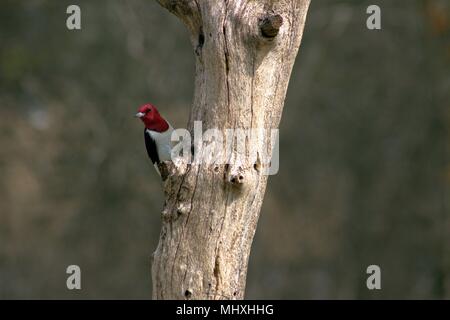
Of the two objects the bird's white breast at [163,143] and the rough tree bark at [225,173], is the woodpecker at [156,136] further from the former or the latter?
the rough tree bark at [225,173]

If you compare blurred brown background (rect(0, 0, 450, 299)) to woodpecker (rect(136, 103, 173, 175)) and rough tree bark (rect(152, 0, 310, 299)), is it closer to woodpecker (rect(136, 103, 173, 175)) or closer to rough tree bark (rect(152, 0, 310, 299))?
woodpecker (rect(136, 103, 173, 175))

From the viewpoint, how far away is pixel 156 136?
6.58 metres

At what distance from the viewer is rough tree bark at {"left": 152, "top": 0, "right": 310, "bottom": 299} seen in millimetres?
5570

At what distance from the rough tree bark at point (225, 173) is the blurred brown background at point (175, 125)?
7923 mm

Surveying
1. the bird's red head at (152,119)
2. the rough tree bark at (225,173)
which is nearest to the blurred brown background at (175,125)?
the bird's red head at (152,119)

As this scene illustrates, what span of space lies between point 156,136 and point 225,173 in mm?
1173

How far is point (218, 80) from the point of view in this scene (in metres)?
5.70

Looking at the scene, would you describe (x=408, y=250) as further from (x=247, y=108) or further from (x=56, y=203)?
(x=247, y=108)

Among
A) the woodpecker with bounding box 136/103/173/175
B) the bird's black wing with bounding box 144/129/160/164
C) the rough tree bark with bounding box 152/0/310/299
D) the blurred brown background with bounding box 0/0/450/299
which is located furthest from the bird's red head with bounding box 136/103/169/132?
the blurred brown background with bounding box 0/0/450/299

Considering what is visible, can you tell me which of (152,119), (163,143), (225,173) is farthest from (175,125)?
(225,173)

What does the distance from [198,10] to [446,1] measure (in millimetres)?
9214

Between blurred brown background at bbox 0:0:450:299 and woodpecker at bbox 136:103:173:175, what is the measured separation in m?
6.81

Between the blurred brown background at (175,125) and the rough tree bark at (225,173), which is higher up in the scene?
the blurred brown background at (175,125)

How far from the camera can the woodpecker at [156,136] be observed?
21.1 feet
